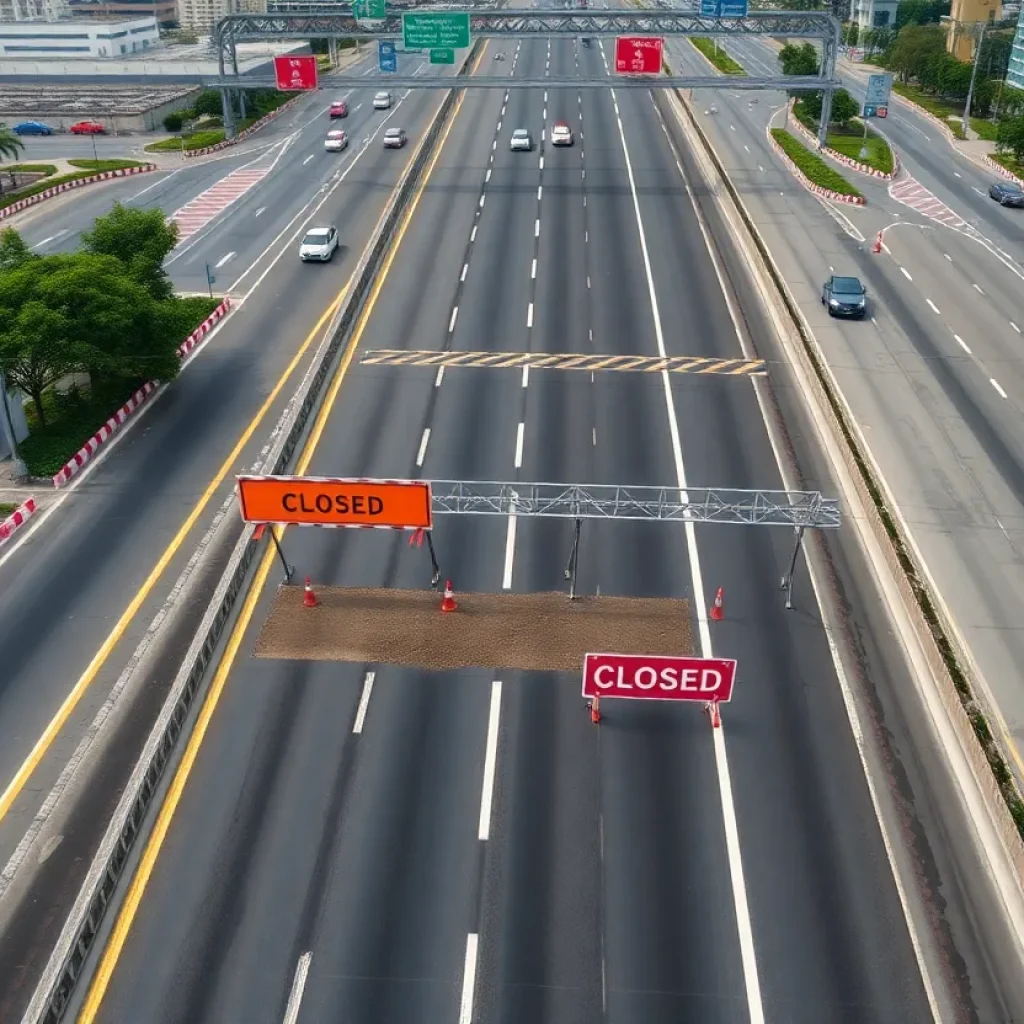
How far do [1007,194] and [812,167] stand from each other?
14.3 m

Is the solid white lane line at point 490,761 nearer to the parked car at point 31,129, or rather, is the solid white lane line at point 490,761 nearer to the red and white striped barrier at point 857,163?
the red and white striped barrier at point 857,163

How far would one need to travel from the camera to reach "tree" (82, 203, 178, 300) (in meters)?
43.3

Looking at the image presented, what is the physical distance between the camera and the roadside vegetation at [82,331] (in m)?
36.3

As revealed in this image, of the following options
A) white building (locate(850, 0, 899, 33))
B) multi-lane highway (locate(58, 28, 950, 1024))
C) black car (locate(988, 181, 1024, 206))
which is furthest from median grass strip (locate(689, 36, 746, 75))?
multi-lane highway (locate(58, 28, 950, 1024))

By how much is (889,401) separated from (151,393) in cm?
3246

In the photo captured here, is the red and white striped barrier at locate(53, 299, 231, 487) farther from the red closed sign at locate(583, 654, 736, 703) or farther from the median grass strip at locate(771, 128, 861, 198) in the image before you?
the median grass strip at locate(771, 128, 861, 198)

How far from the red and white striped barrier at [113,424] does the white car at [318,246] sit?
10412 millimetres

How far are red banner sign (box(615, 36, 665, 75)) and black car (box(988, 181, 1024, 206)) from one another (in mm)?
27395

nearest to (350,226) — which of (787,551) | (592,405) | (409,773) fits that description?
(592,405)

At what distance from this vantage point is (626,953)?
1903cm

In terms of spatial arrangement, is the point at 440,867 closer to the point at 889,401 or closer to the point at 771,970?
the point at 771,970

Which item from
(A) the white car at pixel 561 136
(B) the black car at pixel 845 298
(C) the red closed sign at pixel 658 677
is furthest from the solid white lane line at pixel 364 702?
(A) the white car at pixel 561 136

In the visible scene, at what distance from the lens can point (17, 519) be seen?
33125 millimetres

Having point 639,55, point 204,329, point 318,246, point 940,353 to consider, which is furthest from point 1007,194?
point 204,329
